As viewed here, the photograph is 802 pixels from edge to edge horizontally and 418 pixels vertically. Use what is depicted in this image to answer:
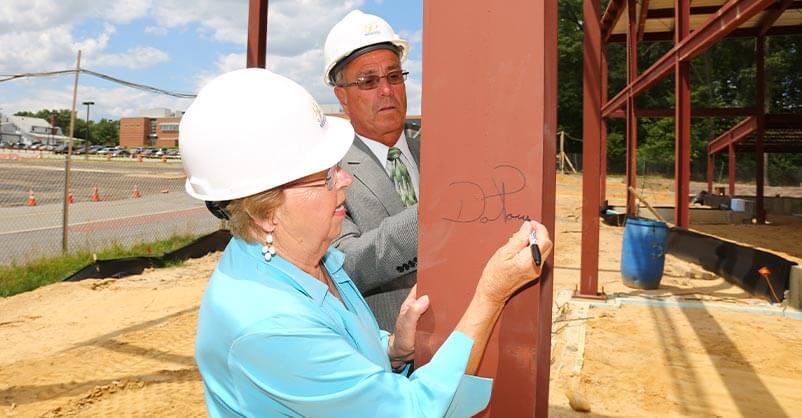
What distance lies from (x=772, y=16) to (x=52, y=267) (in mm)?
14394

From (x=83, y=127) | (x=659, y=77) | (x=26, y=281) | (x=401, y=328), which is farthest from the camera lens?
(x=83, y=127)

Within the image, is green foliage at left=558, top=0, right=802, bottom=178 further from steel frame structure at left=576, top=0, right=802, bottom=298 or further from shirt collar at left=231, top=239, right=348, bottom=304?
shirt collar at left=231, top=239, right=348, bottom=304

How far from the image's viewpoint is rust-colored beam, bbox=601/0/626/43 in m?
14.0

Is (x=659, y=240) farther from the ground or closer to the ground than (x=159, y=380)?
farther from the ground

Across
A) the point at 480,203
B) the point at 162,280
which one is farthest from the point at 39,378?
the point at 480,203

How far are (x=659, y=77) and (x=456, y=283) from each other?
11.1m

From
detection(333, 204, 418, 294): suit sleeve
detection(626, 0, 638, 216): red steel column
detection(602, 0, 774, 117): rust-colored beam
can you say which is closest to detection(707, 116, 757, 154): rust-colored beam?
detection(626, 0, 638, 216): red steel column

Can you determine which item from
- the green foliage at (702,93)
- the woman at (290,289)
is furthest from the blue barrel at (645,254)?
the green foliage at (702,93)

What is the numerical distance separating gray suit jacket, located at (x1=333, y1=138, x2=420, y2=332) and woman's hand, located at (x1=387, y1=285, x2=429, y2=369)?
0.18 meters

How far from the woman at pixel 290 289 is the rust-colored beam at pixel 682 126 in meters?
8.63

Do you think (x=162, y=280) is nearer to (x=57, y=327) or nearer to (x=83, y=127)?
(x=57, y=327)

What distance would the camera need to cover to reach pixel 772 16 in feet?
42.5

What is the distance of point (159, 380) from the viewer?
186 inches

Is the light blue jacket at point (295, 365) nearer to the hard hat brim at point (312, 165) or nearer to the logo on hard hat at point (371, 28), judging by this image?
the hard hat brim at point (312, 165)
